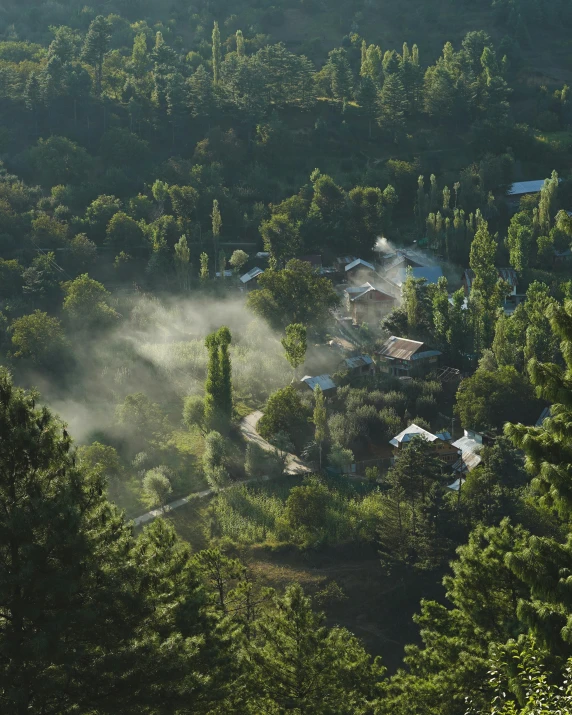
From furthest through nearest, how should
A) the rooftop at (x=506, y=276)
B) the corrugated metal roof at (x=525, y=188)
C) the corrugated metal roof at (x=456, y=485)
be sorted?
the corrugated metal roof at (x=525, y=188) → the rooftop at (x=506, y=276) → the corrugated metal roof at (x=456, y=485)

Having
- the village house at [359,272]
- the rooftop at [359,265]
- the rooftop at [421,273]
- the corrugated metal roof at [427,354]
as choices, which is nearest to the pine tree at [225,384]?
the corrugated metal roof at [427,354]

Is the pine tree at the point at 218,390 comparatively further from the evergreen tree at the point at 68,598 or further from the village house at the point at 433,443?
the evergreen tree at the point at 68,598

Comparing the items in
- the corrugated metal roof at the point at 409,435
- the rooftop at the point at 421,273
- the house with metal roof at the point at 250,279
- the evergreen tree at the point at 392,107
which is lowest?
the house with metal roof at the point at 250,279

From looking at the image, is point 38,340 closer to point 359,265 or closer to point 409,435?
point 409,435

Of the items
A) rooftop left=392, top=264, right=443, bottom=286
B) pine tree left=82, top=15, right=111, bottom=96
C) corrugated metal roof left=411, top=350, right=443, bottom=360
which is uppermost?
pine tree left=82, top=15, right=111, bottom=96

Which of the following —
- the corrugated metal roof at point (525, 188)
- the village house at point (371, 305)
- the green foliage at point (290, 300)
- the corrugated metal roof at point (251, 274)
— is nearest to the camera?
the green foliage at point (290, 300)

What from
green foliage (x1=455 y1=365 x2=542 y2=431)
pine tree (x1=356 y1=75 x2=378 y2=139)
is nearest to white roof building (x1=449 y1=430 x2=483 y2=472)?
green foliage (x1=455 y1=365 x2=542 y2=431)

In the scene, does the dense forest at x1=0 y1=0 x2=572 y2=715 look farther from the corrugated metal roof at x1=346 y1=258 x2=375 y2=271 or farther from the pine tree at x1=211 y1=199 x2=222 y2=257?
the pine tree at x1=211 y1=199 x2=222 y2=257
